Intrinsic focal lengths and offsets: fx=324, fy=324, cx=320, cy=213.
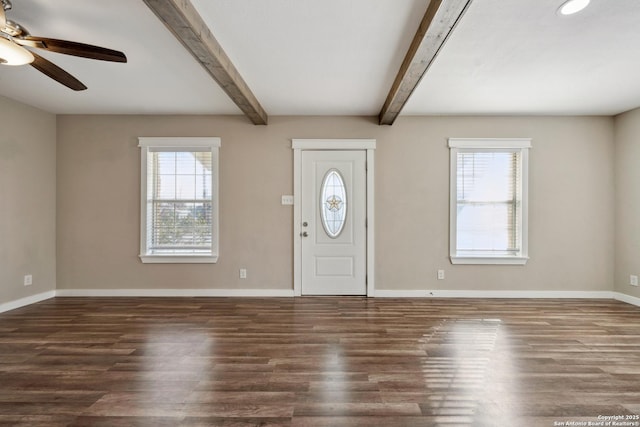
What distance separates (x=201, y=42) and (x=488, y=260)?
429 centimetres

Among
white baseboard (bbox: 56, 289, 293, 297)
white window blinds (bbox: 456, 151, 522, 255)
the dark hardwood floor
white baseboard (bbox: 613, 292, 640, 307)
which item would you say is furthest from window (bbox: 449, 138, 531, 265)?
white baseboard (bbox: 56, 289, 293, 297)

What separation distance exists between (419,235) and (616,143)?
2967 mm

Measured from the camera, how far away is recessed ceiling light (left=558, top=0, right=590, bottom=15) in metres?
2.09

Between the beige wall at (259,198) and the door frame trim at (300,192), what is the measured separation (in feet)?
0.26

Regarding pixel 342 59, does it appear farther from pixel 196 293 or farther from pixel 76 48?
pixel 196 293

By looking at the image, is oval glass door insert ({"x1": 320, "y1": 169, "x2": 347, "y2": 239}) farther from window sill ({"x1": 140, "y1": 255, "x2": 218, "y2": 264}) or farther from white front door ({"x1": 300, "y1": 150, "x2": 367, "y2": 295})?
window sill ({"x1": 140, "y1": 255, "x2": 218, "y2": 264})

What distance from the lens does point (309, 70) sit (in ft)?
10.3

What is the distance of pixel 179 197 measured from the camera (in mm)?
4594

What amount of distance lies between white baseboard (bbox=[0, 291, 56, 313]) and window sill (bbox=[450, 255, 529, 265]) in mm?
5580

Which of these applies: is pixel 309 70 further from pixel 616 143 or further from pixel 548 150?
pixel 616 143

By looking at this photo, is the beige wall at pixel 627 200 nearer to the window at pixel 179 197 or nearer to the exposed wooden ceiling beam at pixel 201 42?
the exposed wooden ceiling beam at pixel 201 42

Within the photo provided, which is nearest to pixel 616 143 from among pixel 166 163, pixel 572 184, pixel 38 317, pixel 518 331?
pixel 572 184

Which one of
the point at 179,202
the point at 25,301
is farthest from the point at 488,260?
the point at 25,301

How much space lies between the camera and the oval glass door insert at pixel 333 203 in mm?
4590
